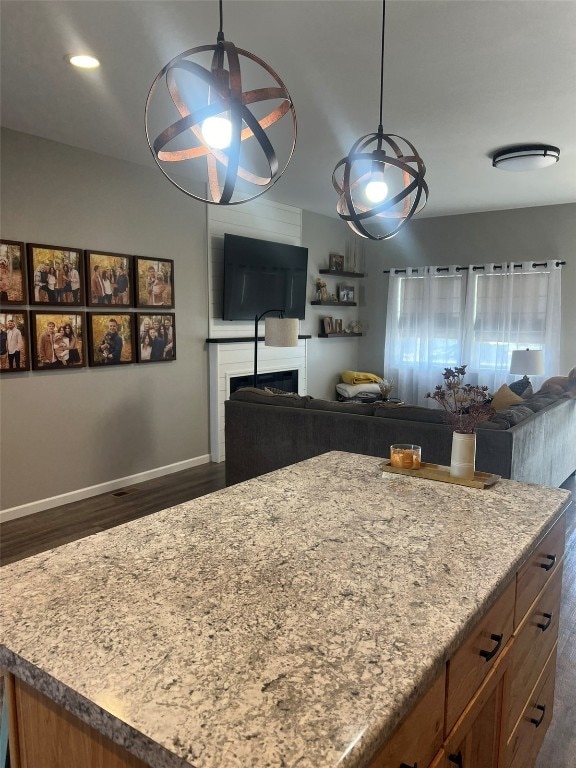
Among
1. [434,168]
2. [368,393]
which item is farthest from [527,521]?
[368,393]

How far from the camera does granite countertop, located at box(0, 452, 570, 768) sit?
2.47 feet

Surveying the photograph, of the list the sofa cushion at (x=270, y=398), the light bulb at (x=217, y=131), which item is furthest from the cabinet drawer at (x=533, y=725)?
the sofa cushion at (x=270, y=398)

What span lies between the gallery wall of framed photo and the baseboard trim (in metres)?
0.99

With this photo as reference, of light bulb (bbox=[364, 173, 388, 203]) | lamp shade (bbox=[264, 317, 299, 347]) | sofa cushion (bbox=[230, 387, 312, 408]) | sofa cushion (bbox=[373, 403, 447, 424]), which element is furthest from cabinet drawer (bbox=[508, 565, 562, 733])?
lamp shade (bbox=[264, 317, 299, 347])

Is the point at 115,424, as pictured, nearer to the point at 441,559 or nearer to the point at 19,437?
the point at 19,437

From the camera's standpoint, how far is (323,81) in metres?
3.00

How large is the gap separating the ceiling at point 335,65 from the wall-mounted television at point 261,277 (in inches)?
56.9

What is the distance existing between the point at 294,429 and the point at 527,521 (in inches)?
98.7

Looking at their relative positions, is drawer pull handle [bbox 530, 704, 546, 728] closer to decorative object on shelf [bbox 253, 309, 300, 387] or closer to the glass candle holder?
the glass candle holder

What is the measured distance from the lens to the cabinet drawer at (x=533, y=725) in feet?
5.06

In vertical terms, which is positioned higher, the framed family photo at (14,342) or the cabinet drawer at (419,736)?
the framed family photo at (14,342)

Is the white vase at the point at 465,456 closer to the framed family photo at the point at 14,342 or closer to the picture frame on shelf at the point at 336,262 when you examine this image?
the framed family photo at the point at 14,342

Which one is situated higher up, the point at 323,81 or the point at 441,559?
the point at 323,81

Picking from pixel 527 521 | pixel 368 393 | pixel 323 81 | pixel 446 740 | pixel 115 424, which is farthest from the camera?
pixel 368 393
